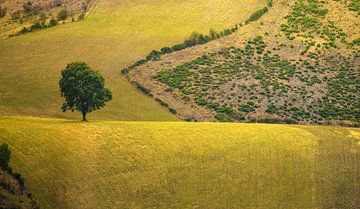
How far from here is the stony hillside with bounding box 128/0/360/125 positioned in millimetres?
107312

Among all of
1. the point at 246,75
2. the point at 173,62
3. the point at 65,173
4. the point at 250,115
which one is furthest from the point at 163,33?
the point at 65,173

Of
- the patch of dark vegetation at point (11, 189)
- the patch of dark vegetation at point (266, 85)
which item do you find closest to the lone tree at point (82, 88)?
the patch of dark vegetation at point (11, 189)

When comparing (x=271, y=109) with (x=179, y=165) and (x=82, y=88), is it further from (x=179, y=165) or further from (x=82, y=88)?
(x=179, y=165)

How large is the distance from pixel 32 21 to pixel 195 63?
2860 centimetres

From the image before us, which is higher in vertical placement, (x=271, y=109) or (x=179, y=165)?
(x=179, y=165)

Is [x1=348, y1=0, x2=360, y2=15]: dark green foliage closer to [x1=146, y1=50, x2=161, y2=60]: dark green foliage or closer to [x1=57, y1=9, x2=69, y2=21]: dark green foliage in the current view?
[x1=146, y1=50, x2=161, y2=60]: dark green foliage

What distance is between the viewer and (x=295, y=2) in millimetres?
140125

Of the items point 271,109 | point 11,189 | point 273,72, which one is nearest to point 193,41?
point 273,72

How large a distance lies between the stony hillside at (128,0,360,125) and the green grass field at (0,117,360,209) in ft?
54.4

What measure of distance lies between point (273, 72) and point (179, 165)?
40.3 metres

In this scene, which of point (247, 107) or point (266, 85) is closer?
point (247, 107)

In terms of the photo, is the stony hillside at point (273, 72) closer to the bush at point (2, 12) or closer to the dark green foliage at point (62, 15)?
the dark green foliage at point (62, 15)

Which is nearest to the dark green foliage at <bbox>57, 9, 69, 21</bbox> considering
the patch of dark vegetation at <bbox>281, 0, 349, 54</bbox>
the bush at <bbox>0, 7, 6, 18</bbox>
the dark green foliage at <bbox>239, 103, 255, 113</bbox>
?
the bush at <bbox>0, 7, 6, 18</bbox>

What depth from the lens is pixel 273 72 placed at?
118m
